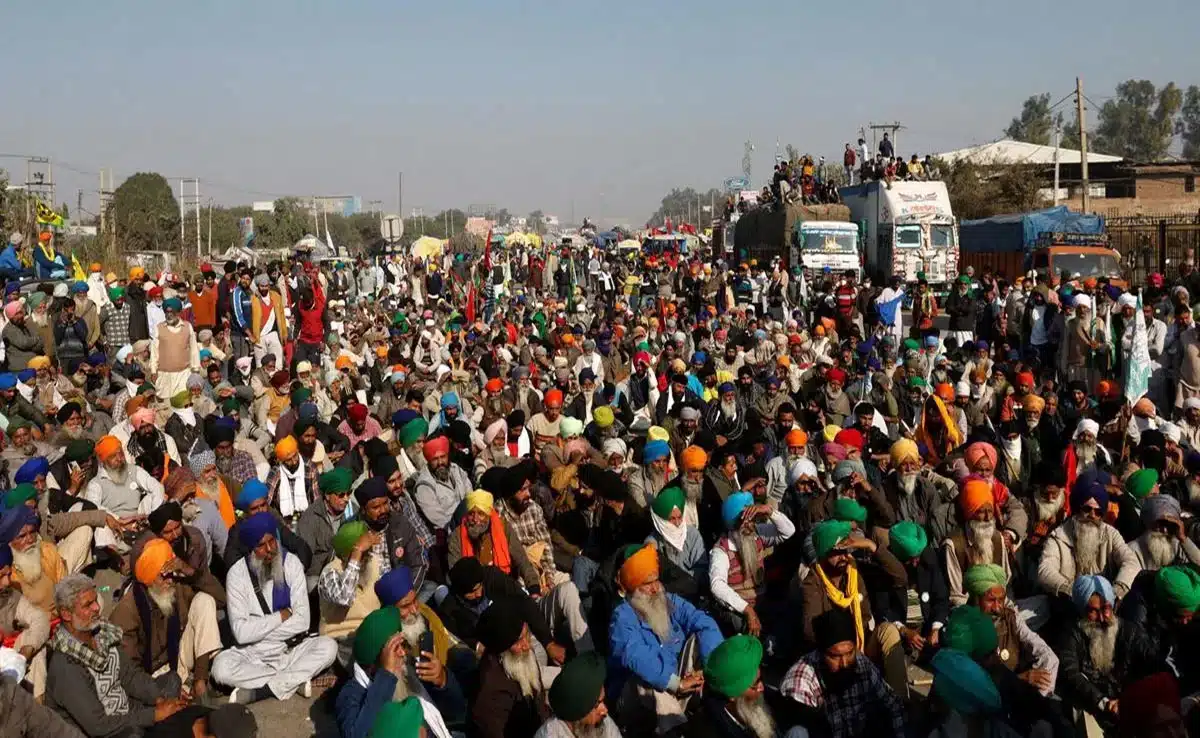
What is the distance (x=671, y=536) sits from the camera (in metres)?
6.88

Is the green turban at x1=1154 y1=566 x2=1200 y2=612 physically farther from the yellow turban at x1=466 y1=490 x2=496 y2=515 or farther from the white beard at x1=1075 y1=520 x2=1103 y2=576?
the yellow turban at x1=466 y1=490 x2=496 y2=515

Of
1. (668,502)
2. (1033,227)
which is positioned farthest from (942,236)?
(668,502)

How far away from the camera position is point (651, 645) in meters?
5.43

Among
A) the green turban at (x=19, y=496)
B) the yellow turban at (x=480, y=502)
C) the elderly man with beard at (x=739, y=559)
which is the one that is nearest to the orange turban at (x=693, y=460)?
the elderly man with beard at (x=739, y=559)

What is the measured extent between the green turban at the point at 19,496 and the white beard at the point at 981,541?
582 cm

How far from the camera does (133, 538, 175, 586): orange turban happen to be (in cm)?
614

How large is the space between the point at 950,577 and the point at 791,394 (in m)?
5.03

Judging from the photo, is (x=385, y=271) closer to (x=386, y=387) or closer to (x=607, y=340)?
(x=607, y=340)

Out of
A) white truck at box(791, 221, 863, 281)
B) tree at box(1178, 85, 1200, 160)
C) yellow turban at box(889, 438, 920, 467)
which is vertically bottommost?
yellow turban at box(889, 438, 920, 467)

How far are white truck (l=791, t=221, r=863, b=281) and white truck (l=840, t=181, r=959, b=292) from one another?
928mm

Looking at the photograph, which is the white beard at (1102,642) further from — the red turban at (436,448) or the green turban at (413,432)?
the green turban at (413,432)

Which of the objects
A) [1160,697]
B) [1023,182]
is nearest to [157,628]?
[1160,697]

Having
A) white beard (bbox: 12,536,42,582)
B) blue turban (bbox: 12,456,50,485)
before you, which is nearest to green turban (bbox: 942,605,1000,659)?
white beard (bbox: 12,536,42,582)

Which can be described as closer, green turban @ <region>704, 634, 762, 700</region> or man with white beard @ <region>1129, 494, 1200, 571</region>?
green turban @ <region>704, 634, 762, 700</region>
